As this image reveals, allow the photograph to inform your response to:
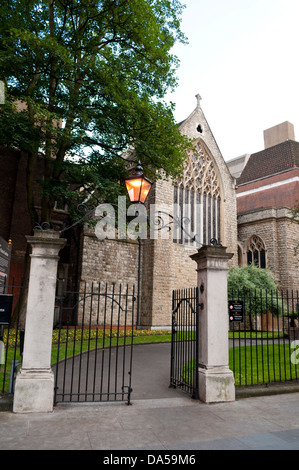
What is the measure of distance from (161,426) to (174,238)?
59.8 ft

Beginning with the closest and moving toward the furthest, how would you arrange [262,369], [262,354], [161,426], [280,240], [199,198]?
[161,426]
[262,354]
[262,369]
[199,198]
[280,240]

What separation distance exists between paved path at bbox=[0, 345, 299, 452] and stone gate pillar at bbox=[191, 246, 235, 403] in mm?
287

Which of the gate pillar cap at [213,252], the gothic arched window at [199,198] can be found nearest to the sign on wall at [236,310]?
the gate pillar cap at [213,252]

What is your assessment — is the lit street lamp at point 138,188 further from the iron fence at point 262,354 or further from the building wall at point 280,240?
the building wall at point 280,240

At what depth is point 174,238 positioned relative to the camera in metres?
22.7

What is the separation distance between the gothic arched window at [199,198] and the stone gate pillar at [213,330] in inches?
630

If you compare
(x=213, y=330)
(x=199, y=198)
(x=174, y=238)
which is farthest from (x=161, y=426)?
(x=199, y=198)

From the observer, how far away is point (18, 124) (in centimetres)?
1284

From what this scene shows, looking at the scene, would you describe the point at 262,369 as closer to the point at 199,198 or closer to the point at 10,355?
the point at 10,355

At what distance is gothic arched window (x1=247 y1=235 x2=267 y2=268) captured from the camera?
2647cm

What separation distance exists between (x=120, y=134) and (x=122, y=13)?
200 inches

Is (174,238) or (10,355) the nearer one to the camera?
(10,355)
